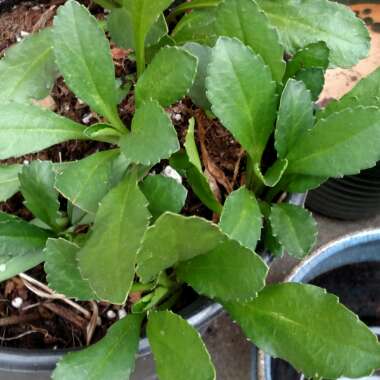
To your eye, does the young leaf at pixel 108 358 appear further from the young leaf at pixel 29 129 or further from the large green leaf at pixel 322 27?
the large green leaf at pixel 322 27

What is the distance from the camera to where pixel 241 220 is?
0.60 m

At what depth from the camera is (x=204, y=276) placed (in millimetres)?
→ 610

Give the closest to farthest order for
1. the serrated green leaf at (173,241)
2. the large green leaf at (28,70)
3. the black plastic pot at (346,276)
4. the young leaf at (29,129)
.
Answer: the serrated green leaf at (173,241), the young leaf at (29,129), the large green leaf at (28,70), the black plastic pot at (346,276)

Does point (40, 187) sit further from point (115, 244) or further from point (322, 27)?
point (322, 27)

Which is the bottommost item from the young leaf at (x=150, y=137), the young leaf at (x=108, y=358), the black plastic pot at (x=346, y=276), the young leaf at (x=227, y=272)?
the black plastic pot at (x=346, y=276)

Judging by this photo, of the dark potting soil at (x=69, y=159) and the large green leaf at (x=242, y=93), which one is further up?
the large green leaf at (x=242, y=93)

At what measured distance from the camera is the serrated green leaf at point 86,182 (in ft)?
1.96

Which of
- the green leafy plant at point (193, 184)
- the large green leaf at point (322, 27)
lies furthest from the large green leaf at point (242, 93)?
the large green leaf at point (322, 27)

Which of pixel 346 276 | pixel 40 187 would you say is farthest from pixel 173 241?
pixel 346 276

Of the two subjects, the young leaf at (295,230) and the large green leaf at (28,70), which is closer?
the young leaf at (295,230)

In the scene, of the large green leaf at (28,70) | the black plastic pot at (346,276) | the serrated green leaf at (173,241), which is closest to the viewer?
the serrated green leaf at (173,241)

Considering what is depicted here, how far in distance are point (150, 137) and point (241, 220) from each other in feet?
0.37

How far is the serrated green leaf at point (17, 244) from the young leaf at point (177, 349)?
144mm

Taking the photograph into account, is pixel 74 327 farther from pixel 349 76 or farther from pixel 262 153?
pixel 349 76
